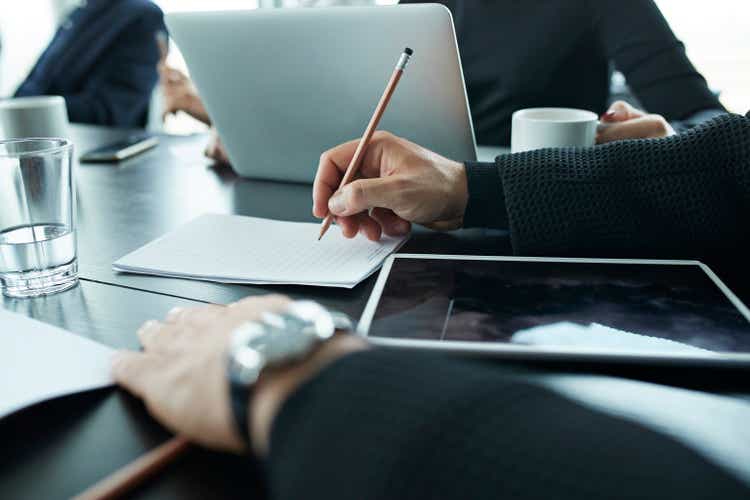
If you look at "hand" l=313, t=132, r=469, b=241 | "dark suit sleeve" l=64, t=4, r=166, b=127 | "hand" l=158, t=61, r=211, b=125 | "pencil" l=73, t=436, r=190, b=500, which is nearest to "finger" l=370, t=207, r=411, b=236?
"hand" l=313, t=132, r=469, b=241

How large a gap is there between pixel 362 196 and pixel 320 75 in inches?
9.9

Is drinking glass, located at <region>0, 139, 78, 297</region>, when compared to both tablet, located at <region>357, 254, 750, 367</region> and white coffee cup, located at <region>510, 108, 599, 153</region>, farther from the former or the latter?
white coffee cup, located at <region>510, 108, 599, 153</region>

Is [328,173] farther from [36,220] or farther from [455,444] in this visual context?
[455,444]

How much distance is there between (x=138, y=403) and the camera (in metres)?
0.45

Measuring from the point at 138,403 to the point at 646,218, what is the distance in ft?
1.80

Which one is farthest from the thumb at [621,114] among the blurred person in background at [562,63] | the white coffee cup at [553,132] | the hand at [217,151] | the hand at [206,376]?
the hand at [206,376]

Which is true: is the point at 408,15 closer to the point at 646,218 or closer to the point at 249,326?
the point at 646,218

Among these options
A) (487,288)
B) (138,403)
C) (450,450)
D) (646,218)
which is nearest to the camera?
(450,450)

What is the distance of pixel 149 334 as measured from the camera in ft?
1.69

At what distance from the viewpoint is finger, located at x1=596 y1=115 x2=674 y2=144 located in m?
0.97

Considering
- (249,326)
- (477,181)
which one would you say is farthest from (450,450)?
(477,181)

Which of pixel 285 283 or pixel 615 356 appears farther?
pixel 285 283

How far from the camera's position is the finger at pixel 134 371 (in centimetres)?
45

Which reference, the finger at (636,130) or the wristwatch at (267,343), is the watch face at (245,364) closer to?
the wristwatch at (267,343)
